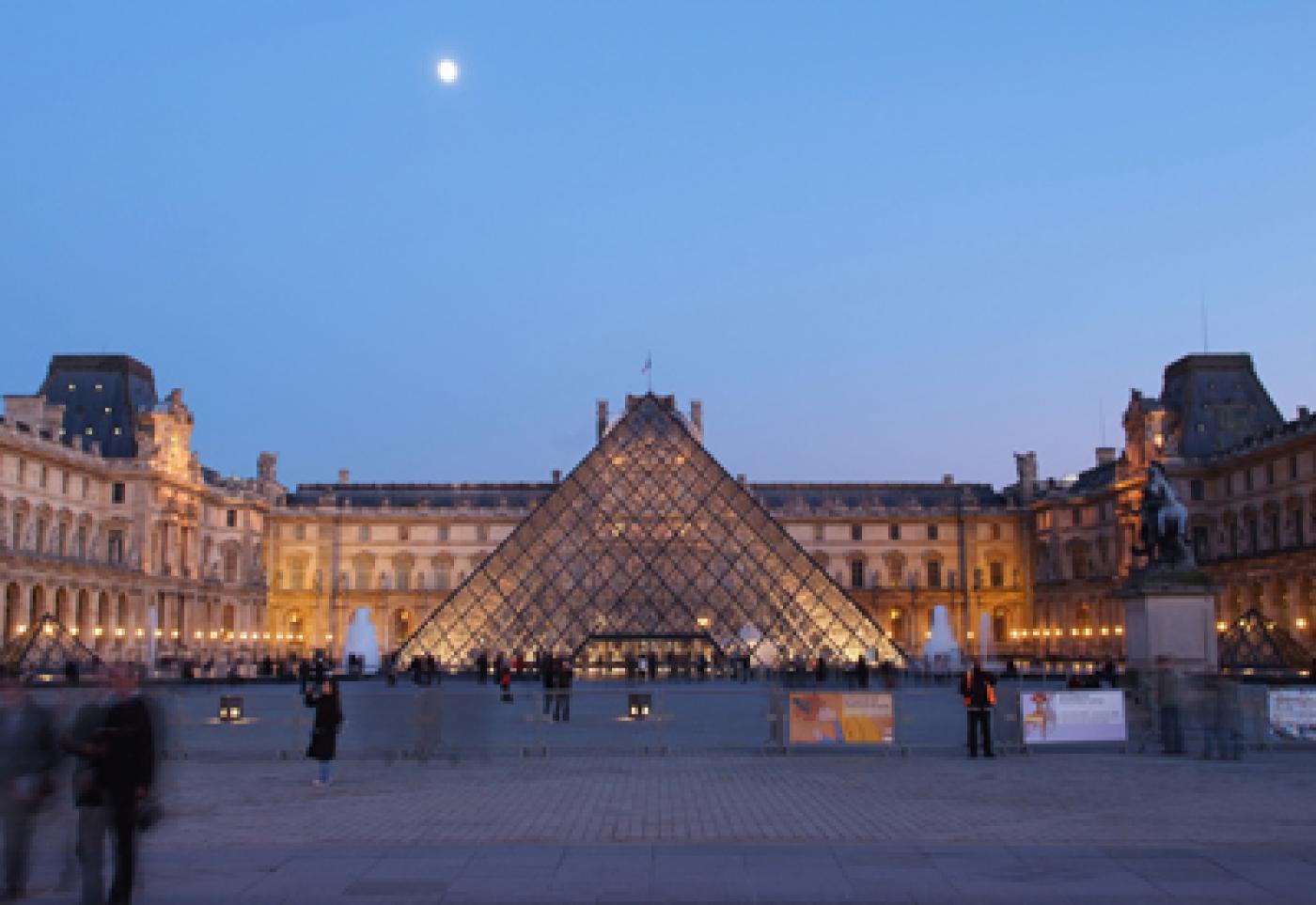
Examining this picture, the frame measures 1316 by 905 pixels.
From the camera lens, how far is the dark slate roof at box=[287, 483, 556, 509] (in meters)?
67.6

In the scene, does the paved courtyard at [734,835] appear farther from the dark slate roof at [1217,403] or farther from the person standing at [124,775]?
the dark slate roof at [1217,403]

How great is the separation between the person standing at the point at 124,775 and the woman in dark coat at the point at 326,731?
16.2 ft

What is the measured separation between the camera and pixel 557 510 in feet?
→ 116

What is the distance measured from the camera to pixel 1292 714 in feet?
45.5

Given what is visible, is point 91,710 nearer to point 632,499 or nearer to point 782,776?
point 782,776

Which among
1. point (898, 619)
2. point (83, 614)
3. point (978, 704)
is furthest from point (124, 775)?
point (898, 619)

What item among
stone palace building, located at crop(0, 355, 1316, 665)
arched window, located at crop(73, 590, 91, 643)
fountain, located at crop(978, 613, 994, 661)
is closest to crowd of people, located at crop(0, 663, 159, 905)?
stone palace building, located at crop(0, 355, 1316, 665)

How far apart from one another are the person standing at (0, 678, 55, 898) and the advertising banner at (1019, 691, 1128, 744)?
1001 centimetres

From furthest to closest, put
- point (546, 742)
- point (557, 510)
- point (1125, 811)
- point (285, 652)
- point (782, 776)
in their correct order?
1. point (285, 652)
2. point (557, 510)
3. point (546, 742)
4. point (782, 776)
5. point (1125, 811)

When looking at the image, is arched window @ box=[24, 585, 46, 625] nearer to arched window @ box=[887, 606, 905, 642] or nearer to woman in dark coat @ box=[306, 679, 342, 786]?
woman in dark coat @ box=[306, 679, 342, 786]

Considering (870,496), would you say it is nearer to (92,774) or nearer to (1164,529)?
(1164,529)

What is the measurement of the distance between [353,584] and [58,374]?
18.4m

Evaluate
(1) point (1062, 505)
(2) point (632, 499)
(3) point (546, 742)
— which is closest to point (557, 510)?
(2) point (632, 499)

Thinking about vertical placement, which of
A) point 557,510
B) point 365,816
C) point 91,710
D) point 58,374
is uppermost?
point 58,374
